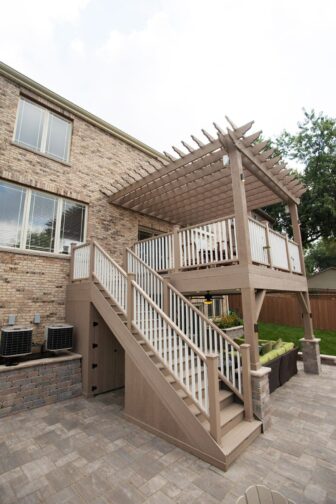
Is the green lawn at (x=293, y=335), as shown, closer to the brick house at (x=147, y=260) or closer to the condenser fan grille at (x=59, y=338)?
the brick house at (x=147, y=260)

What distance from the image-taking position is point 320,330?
41.9 feet

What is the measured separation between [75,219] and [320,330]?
12.9m

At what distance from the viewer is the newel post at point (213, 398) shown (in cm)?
350

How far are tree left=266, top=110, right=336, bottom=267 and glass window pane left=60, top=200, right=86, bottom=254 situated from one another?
532 inches

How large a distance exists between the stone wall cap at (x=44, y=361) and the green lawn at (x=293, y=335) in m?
9.43

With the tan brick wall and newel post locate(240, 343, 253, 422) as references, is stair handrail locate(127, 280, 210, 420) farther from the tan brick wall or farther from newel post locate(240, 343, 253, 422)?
the tan brick wall

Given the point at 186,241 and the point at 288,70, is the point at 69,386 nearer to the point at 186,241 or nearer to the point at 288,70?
the point at 186,241

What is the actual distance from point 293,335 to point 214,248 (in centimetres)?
897

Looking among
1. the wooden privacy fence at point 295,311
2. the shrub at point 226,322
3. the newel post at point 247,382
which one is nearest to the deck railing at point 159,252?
the newel post at point 247,382

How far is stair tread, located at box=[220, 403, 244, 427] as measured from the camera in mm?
4089

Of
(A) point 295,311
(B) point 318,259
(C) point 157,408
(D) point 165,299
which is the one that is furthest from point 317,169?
(B) point 318,259

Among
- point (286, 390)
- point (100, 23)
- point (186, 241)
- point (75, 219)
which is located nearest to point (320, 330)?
point (286, 390)

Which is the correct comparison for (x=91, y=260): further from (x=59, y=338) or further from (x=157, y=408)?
(x=157, y=408)

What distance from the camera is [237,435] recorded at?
3.90m
